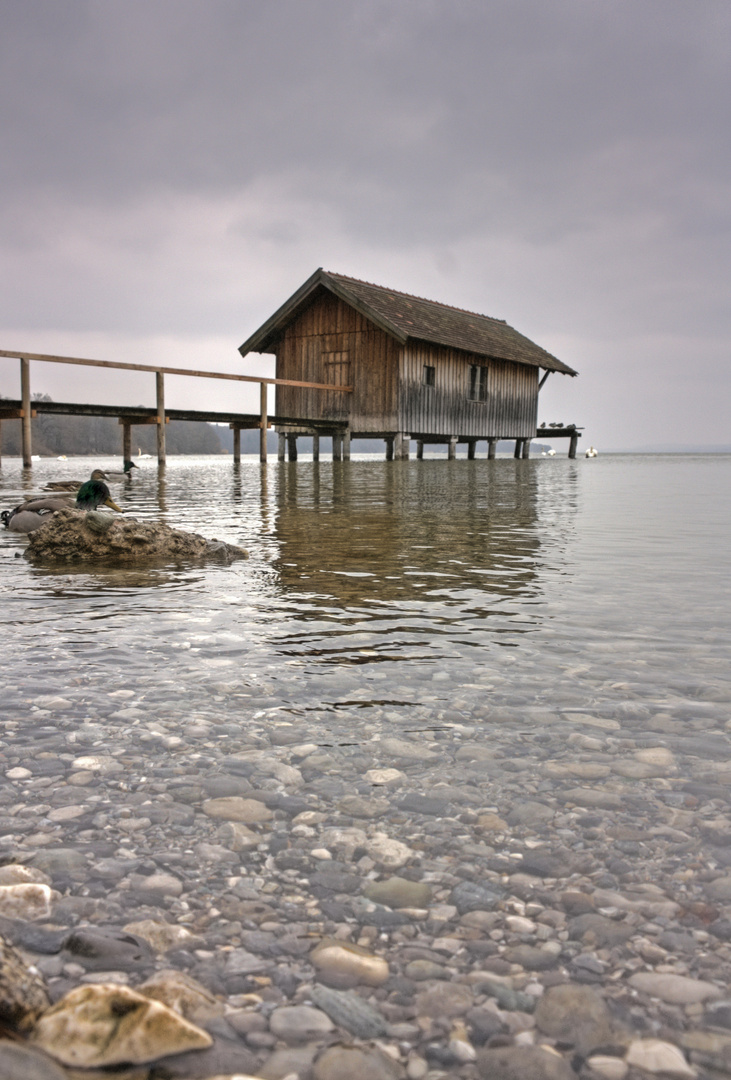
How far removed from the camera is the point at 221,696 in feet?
8.53

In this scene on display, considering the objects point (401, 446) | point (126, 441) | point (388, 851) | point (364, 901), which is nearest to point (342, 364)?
point (401, 446)

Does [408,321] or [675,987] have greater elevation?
[408,321]

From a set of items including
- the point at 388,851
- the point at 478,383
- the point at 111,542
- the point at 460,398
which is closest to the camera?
the point at 388,851

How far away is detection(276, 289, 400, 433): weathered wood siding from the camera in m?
25.1

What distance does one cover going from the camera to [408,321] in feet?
81.6

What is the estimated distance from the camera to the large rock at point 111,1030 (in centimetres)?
110

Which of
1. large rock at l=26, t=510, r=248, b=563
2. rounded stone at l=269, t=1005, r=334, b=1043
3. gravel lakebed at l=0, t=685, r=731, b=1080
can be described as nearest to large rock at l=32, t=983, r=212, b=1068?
gravel lakebed at l=0, t=685, r=731, b=1080

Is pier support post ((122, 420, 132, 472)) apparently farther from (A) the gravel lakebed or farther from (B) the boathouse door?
(A) the gravel lakebed

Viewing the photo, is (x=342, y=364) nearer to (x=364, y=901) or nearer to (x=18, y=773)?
(x=18, y=773)

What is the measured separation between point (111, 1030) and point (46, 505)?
24.2 ft

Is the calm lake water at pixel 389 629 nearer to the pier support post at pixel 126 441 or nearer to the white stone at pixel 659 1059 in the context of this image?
the white stone at pixel 659 1059

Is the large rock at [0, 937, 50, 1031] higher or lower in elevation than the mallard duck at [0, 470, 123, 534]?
lower

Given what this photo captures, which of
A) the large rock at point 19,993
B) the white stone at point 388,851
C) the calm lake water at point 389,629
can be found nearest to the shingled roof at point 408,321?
the calm lake water at point 389,629

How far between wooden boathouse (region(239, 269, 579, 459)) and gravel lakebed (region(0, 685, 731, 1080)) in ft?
73.4
